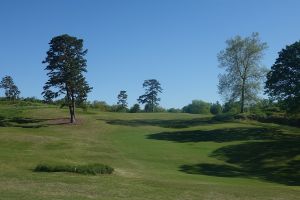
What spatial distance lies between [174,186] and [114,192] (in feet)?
12.3

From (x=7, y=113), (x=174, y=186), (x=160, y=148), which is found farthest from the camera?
(x=7, y=113)

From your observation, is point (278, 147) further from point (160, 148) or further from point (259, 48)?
point (259, 48)

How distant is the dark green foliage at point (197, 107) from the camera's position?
6541 inches

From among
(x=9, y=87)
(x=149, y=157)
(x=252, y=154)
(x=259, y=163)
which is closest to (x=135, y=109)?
(x=9, y=87)

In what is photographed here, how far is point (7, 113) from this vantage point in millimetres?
67500

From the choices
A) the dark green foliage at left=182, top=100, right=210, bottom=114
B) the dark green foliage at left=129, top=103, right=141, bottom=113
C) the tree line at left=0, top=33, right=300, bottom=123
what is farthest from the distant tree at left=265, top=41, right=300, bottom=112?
the dark green foliage at left=182, top=100, right=210, bottom=114

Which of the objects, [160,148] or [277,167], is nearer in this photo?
[277,167]

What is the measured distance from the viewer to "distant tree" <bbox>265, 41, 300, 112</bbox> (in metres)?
53.6

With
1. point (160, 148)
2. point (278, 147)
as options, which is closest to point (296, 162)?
point (278, 147)

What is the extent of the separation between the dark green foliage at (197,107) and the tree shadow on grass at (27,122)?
104127 millimetres

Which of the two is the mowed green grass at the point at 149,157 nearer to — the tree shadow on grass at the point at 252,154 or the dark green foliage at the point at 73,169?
A: the tree shadow on grass at the point at 252,154

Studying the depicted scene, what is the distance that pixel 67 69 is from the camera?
6184cm

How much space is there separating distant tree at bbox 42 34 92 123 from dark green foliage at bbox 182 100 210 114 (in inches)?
4065

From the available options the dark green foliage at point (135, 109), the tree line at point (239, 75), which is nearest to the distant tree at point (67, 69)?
the tree line at point (239, 75)
